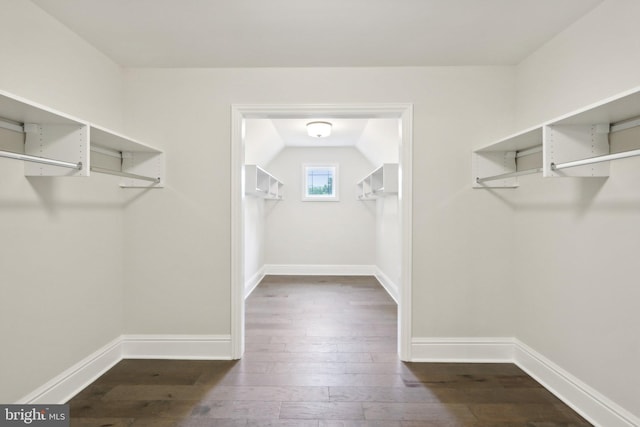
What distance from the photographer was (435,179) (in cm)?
258

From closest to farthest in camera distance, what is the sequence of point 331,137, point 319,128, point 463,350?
point 463,350 < point 319,128 < point 331,137

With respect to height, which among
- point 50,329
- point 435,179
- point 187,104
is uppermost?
point 187,104

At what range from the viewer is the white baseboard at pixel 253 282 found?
4.67 metres

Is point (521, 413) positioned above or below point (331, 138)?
below

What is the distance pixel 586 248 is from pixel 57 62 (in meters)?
3.26

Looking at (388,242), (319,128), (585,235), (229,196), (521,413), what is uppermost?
(319,128)

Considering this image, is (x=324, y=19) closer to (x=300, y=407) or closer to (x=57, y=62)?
(x=57, y=62)

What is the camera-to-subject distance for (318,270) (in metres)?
6.14

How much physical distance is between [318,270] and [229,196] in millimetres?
3802

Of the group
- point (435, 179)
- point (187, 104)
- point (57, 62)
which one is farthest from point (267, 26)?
point (435, 179)

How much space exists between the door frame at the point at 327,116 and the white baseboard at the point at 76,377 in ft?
2.87

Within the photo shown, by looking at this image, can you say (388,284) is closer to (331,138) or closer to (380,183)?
(380,183)

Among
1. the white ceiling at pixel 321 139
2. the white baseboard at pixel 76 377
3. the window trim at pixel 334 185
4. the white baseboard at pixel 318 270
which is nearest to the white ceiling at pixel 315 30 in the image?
the white ceiling at pixel 321 139

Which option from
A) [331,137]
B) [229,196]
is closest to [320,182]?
[331,137]
